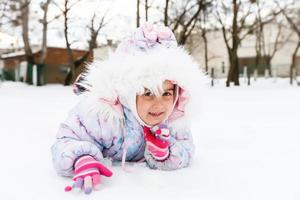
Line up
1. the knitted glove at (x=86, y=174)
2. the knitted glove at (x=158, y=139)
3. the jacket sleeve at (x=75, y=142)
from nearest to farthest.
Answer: the knitted glove at (x=86, y=174)
the jacket sleeve at (x=75, y=142)
the knitted glove at (x=158, y=139)

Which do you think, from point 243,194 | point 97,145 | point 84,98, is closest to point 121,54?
point 84,98

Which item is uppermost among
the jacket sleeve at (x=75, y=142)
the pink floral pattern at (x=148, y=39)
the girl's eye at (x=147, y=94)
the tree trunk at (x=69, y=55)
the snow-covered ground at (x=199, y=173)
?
the tree trunk at (x=69, y=55)

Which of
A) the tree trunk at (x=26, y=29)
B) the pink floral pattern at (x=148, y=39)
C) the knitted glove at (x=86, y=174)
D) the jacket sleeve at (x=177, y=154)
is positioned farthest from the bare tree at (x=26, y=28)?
the knitted glove at (x=86, y=174)

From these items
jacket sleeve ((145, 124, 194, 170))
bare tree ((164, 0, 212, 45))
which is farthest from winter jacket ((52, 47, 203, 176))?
bare tree ((164, 0, 212, 45))

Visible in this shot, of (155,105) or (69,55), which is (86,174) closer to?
(155,105)

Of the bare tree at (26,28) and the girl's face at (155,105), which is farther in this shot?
the bare tree at (26,28)

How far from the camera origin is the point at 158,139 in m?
1.72

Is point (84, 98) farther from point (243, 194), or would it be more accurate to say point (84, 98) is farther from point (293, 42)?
point (293, 42)

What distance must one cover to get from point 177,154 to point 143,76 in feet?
1.30

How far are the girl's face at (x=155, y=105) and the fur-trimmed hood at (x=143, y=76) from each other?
0.03m

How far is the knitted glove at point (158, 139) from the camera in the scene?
1707 millimetres

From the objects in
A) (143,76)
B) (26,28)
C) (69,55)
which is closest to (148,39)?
(143,76)

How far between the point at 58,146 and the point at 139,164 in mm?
397

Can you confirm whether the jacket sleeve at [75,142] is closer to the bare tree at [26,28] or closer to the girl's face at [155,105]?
the girl's face at [155,105]
